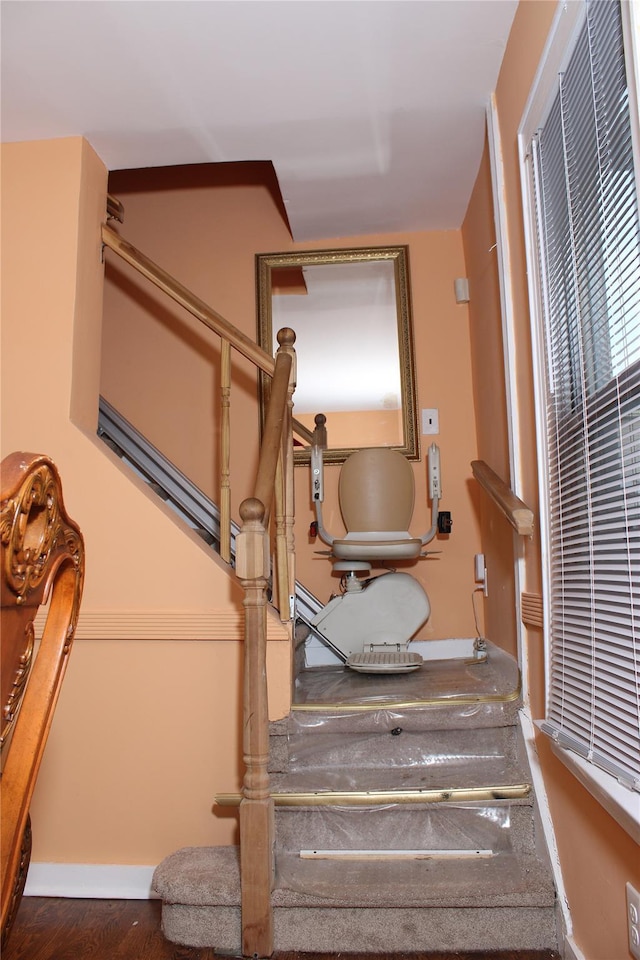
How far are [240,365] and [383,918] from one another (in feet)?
7.82

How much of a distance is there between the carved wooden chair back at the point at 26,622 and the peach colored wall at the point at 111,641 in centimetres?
144

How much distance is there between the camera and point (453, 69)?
231cm

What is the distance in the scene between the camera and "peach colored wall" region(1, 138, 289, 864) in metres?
2.25

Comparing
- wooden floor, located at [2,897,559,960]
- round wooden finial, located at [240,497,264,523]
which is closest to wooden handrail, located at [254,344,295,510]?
round wooden finial, located at [240,497,264,523]

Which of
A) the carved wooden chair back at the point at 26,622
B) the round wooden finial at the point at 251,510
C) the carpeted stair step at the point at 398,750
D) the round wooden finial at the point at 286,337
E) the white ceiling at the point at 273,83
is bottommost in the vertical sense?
the carpeted stair step at the point at 398,750

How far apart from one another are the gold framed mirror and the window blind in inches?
56.5

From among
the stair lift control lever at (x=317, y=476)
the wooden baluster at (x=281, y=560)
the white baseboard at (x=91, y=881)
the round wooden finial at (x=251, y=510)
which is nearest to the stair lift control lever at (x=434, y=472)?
the stair lift control lever at (x=317, y=476)

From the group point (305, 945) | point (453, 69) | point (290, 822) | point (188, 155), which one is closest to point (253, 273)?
point (188, 155)

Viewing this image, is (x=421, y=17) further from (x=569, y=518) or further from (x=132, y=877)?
(x=132, y=877)

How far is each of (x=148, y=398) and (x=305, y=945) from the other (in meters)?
2.39

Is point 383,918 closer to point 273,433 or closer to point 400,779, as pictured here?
point 400,779

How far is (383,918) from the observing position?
70.6 inches

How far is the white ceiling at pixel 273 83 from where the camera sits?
6.81 ft

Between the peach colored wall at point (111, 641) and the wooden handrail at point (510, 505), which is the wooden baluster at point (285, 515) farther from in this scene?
the wooden handrail at point (510, 505)
